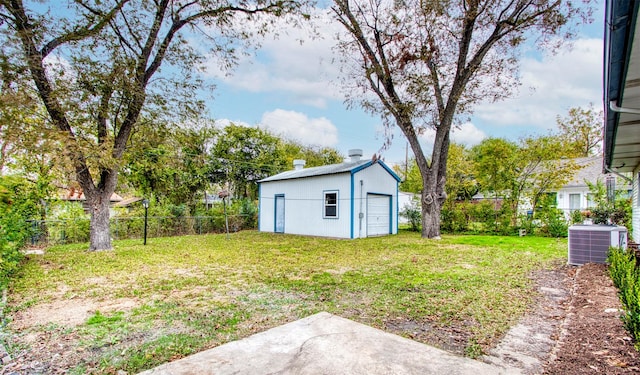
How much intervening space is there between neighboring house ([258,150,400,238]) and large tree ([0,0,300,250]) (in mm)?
5163

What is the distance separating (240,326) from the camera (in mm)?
3115

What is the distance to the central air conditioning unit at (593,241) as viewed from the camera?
5641 millimetres

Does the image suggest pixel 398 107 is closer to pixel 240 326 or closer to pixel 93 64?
pixel 93 64

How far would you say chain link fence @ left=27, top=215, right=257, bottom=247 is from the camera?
9977 mm

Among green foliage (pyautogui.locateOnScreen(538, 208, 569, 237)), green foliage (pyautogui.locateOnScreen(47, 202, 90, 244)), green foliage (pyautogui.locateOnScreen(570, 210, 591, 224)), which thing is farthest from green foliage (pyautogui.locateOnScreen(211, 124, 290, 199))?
green foliage (pyautogui.locateOnScreen(570, 210, 591, 224))

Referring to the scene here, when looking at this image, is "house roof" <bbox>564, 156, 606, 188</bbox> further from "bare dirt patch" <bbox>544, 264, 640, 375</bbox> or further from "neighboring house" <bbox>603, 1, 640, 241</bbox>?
"bare dirt patch" <bbox>544, 264, 640, 375</bbox>

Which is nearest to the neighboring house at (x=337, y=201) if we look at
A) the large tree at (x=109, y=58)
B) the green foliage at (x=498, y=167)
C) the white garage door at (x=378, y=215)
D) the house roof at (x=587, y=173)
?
the white garage door at (x=378, y=215)

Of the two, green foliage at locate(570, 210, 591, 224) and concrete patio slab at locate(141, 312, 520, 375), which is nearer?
concrete patio slab at locate(141, 312, 520, 375)

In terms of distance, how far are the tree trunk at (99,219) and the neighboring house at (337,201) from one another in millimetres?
6533

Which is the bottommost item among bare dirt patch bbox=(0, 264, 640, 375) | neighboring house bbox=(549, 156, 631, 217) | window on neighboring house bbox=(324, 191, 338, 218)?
bare dirt patch bbox=(0, 264, 640, 375)

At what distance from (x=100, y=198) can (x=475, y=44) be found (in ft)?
40.0

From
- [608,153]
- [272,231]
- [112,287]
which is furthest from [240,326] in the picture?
[272,231]

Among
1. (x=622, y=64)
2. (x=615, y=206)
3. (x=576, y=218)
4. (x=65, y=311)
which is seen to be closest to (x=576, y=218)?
(x=576, y=218)

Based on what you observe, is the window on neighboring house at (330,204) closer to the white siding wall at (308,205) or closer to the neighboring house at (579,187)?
the white siding wall at (308,205)
